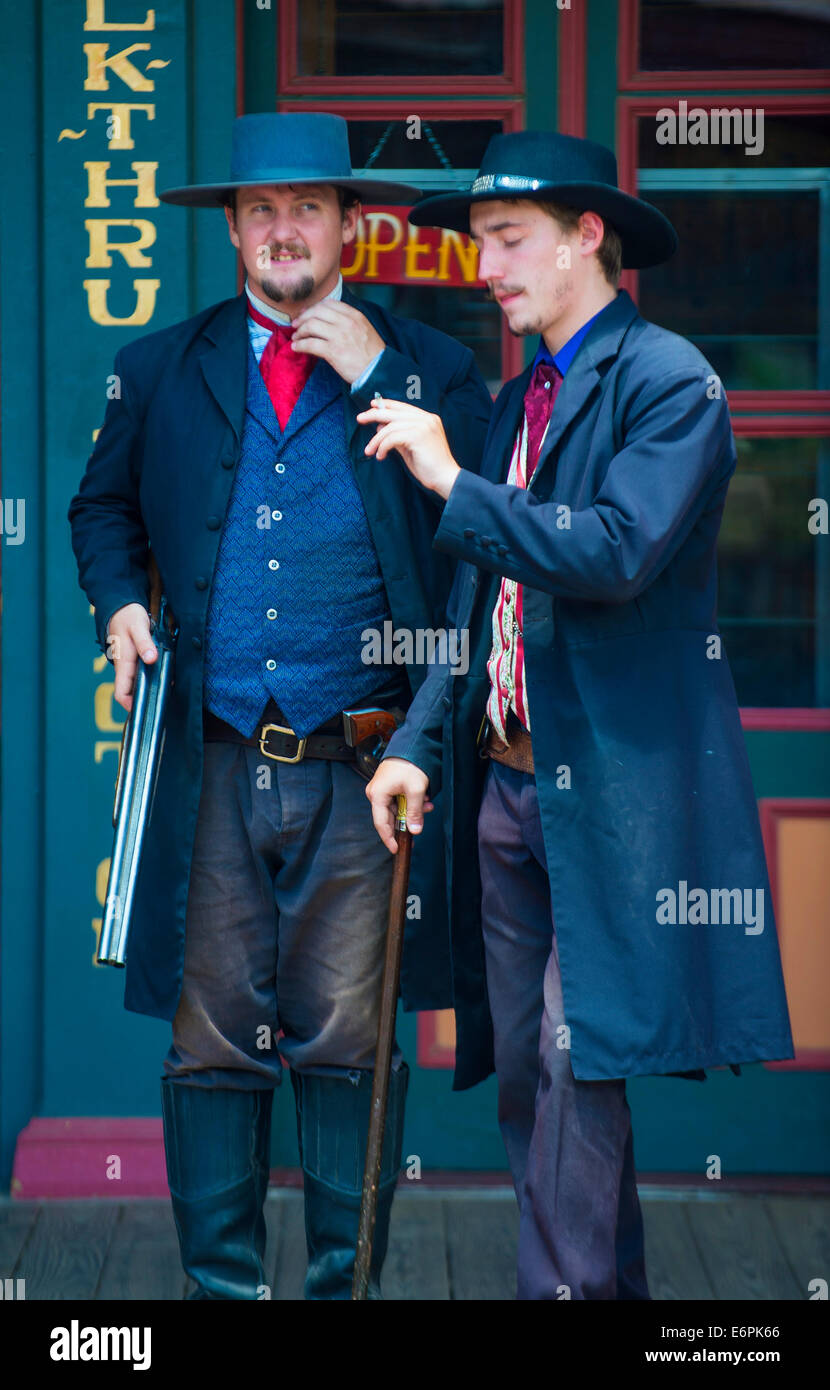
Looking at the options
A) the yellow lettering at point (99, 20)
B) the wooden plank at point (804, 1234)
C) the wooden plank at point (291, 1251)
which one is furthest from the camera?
the yellow lettering at point (99, 20)

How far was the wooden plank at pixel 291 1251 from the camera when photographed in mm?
3287

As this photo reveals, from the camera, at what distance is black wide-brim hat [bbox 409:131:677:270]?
2.53 m

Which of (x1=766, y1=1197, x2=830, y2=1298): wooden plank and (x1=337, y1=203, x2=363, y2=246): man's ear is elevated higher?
(x1=337, y1=203, x2=363, y2=246): man's ear

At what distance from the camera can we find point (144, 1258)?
3.45 metres

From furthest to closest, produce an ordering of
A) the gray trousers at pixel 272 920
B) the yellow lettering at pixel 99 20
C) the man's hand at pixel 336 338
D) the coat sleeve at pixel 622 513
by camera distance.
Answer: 1. the yellow lettering at pixel 99 20
2. the gray trousers at pixel 272 920
3. the man's hand at pixel 336 338
4. the coat sleeve at pixel 622 513

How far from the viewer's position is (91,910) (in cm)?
374

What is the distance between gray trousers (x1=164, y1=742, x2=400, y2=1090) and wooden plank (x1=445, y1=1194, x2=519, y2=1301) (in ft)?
2.42

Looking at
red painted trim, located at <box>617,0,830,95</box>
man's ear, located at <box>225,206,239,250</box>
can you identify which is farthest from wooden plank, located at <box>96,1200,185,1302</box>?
red painted trim, located at <box>617,0,830,95</box>

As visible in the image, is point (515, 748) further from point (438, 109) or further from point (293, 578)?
point (438, 109)

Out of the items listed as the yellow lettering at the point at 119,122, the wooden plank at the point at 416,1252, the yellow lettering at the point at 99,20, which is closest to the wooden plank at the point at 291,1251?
the wooden plank at the point at 416,1252

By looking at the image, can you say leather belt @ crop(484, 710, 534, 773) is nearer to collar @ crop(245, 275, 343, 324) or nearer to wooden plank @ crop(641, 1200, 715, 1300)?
collar @ crop(245, 275, 343, 324)

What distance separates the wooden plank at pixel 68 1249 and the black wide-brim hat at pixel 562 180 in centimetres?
218

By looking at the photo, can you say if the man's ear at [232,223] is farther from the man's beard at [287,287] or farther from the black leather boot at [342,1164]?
the black leather boot at [342,1164]
